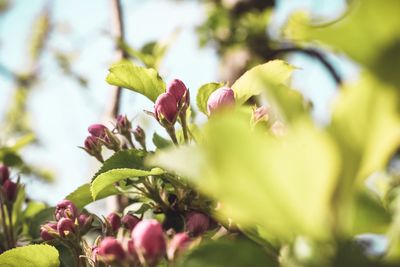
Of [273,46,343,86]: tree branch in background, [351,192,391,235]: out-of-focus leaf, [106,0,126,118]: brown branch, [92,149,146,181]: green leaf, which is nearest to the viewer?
[351,192,391,235]: out-of-focus leaf

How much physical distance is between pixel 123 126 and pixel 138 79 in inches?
5.3

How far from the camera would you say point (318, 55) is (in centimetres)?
301

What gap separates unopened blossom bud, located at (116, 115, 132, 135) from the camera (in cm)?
85

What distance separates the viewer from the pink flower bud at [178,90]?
69 centimetres

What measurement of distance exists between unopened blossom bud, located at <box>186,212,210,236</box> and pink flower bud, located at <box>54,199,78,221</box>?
0.55ft

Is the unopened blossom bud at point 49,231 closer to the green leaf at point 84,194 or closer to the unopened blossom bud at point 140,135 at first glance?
the green leaf at point 84,194

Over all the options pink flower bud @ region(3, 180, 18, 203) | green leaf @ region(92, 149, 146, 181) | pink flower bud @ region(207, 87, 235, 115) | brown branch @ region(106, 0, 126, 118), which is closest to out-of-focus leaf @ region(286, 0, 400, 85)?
pink flower bud @ region(207, 87, 235, 115)

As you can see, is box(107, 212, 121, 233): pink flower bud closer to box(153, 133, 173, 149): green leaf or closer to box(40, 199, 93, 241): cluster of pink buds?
box(40, 199, 93, 241): cluster of pink buds

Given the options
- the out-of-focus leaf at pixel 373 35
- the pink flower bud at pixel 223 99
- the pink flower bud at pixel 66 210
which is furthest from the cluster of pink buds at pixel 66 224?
the out-of-focus leaf at pixel 373 35

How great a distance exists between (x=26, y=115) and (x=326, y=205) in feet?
14.6

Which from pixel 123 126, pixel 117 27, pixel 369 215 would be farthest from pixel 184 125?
pixel 117 27

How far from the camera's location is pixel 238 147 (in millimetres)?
278

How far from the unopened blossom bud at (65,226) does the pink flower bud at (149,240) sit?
0.26 m

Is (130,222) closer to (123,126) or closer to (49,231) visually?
(49,231)
